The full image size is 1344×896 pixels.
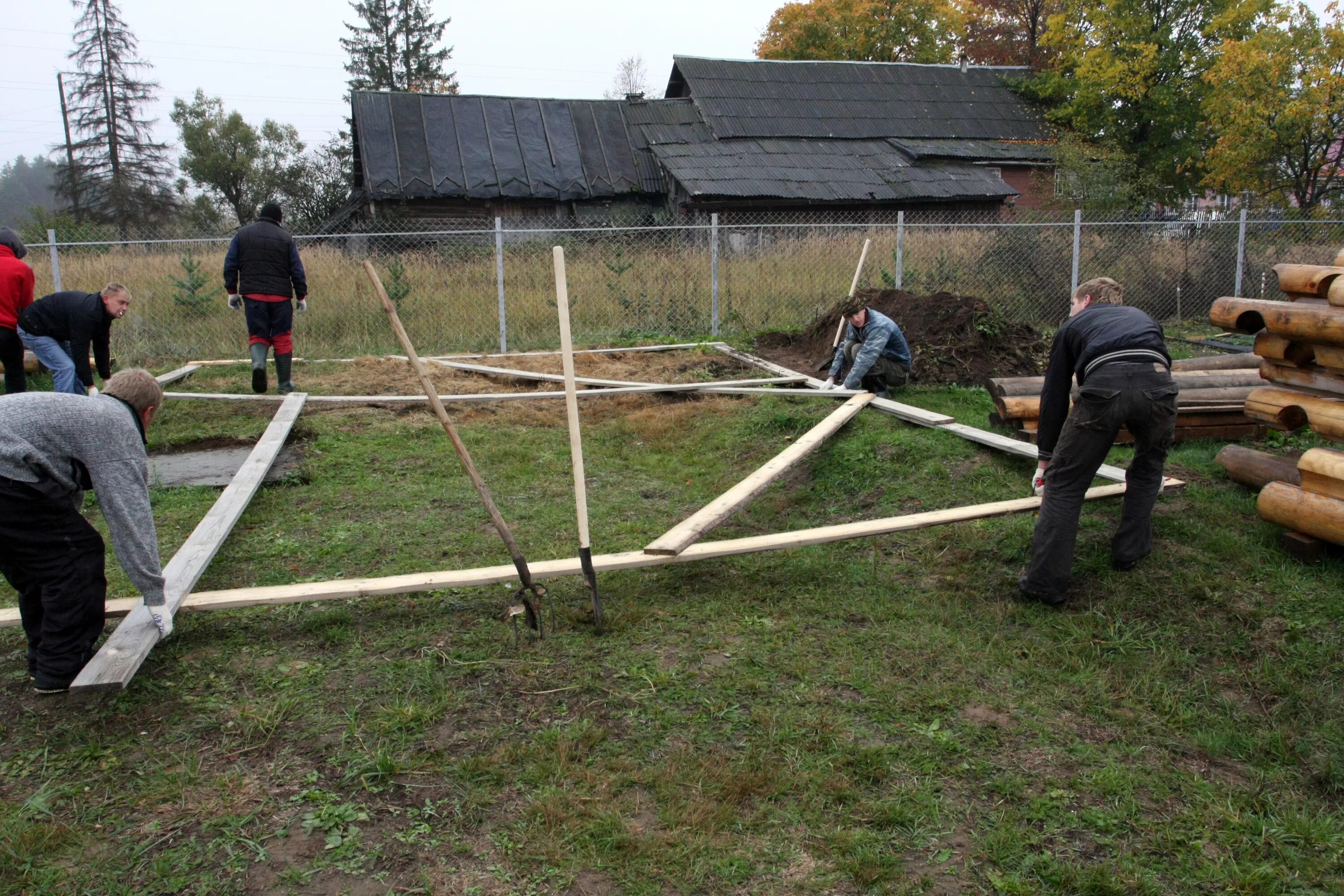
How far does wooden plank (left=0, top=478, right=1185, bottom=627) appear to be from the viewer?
4160mm

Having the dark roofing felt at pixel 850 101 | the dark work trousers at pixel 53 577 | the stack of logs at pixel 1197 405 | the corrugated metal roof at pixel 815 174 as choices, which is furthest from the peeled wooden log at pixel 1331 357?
the dark roofing felt at pixel 850 101

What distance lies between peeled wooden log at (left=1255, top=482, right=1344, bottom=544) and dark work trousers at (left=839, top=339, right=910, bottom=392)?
382cm

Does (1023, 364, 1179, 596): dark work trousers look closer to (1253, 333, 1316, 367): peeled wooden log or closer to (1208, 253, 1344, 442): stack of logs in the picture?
(1208, 253, 1344, 442): stack of logs

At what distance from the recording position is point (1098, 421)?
4.26 metres

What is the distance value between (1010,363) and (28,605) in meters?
8.64

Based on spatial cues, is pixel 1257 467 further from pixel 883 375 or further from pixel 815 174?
pixel 815 174

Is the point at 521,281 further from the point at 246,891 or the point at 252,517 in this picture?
the point at 246,891

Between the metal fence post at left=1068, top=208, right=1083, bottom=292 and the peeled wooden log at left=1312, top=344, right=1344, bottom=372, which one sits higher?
the metal fence post at left=1068, top=208, right=1083, bottom=292

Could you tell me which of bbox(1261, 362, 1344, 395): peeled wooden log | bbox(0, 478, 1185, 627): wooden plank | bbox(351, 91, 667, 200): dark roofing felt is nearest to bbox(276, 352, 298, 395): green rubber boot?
bbox(0, 478, 1185, 627): wooden plank

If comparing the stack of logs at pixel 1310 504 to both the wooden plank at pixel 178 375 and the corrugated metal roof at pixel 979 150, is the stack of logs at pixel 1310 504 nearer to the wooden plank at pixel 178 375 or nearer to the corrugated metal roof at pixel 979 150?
the wooden plank at pixel 178 375

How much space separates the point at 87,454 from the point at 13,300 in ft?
17.8

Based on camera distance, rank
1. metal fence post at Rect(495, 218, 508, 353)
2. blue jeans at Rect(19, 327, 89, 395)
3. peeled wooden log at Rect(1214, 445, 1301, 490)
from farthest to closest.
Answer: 1. metal fence post at Rect(495, 218, 508, 353)
2. blue jeans at Rect(19, 327, 89, 395)
3. peeled wooden log at Rect(1214, 445, 1301, 490)

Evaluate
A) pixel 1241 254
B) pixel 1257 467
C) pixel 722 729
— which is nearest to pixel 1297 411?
pixel 1257 467

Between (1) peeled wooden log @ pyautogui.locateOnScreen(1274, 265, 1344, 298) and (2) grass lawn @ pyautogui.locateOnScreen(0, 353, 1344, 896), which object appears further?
(1) peeled wooden log @ pyautogui.locateOnScreen(1274, 265, 1344, 298)
